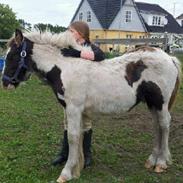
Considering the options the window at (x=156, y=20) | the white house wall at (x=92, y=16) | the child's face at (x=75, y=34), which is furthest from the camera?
the window at (x=156, y=20)

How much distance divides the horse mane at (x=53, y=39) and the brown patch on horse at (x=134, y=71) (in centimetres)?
66

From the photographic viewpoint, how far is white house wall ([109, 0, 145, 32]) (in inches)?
1955

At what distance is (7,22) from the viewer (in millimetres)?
31281

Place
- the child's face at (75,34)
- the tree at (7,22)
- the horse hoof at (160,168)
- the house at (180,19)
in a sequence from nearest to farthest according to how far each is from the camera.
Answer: the child's face at (75,34) < the horse hoof at (160,168) < the tree at (7,22) < the house at (180,19)

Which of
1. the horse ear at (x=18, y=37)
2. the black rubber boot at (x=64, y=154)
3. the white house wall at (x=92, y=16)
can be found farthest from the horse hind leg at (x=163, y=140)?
the white house wall at (x=92, y=16)

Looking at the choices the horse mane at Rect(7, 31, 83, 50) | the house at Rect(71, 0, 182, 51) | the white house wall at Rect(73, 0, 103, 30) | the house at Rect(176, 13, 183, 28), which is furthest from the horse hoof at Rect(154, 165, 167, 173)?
the house at Rect(176, 13, 183, 28)

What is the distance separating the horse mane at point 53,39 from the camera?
5.44 m

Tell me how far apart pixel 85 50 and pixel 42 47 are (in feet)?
1.74

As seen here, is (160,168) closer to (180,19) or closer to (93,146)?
(93,146)

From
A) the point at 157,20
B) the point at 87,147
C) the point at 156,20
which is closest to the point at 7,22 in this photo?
the point at 87,147

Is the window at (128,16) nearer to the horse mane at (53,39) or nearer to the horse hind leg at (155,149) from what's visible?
the horse hind leg at (155,149)

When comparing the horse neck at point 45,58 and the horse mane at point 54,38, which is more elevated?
the horse mane at point 54,38

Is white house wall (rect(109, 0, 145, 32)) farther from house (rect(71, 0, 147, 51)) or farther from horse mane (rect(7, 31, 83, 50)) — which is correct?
horse mane (rect(7, 31, 83, 50))

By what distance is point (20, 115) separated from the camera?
355 inches
